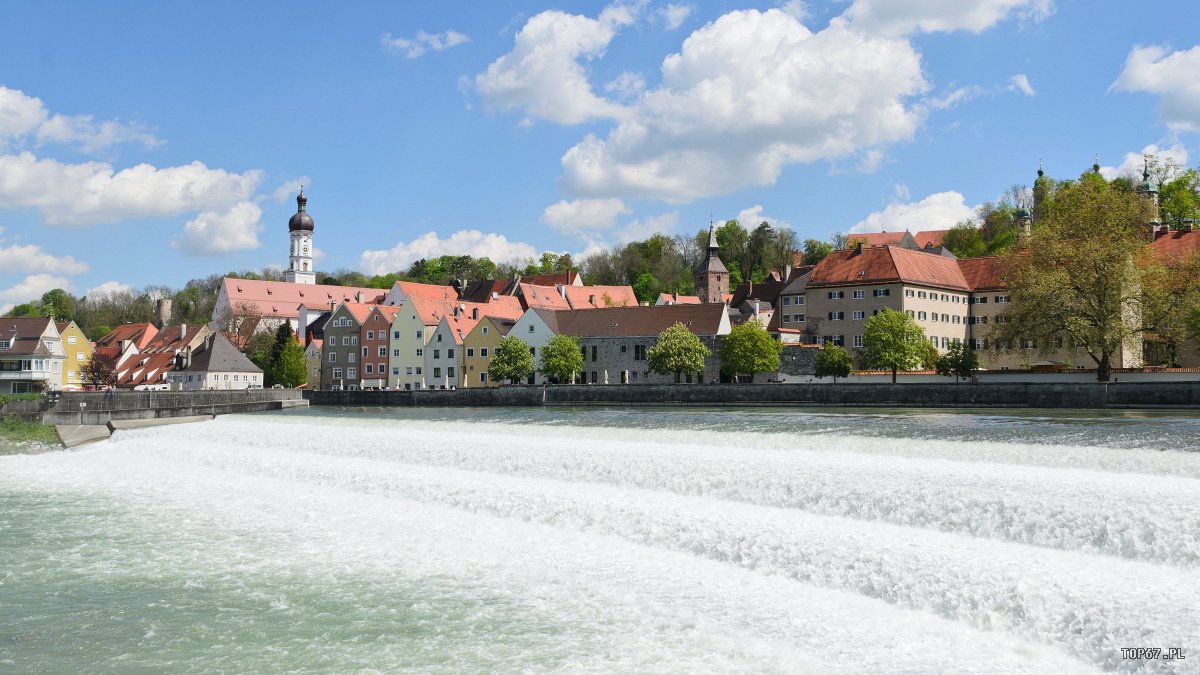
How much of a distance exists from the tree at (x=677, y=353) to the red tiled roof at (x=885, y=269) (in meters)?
14.2

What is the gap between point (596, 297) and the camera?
98438mm

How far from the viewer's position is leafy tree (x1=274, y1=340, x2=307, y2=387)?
86812mm

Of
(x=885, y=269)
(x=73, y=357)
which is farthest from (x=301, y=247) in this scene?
(x=885, y=269)

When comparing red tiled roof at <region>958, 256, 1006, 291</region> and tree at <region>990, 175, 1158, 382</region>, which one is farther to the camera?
red tiled roof at <region>958, 256, 1006, 291</region>

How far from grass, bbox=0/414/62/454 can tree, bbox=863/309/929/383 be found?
4369 cm

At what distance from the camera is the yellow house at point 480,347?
80438 mm

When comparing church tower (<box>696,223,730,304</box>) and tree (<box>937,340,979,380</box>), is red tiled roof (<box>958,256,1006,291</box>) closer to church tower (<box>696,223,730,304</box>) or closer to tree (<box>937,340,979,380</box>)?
tree (<box>937,340,979,380</box>)

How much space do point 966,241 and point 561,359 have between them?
196 feet

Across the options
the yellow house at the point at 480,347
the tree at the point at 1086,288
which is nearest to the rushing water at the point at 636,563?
the tree at the point at 1086,288

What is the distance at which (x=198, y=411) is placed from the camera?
53.0m

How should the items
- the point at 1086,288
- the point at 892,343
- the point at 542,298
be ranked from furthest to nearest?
the point at 542,298, the point at 892,343, the point at 1086,288

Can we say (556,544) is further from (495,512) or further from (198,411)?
(198,411)

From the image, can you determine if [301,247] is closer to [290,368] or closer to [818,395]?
[290,368]

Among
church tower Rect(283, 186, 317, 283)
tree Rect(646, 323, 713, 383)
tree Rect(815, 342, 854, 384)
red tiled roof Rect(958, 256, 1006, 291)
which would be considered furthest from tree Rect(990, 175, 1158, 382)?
church tower Rect(283, 186, 317, 283)
